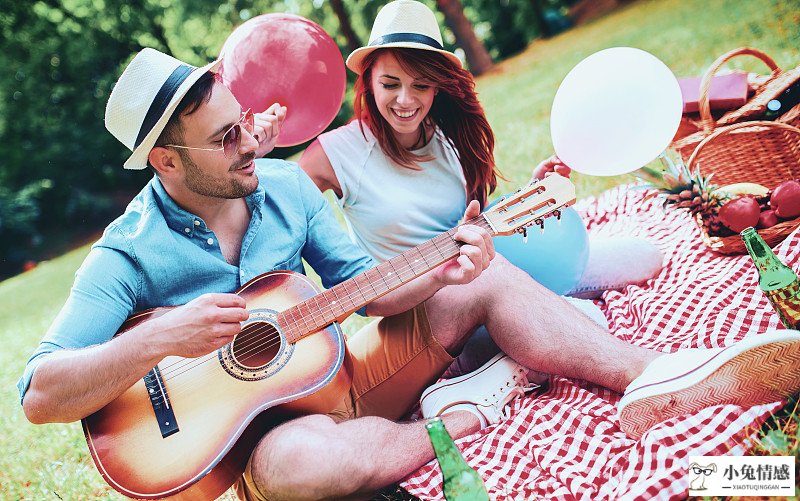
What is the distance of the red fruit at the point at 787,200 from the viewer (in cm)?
284

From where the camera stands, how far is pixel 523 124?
843 cm

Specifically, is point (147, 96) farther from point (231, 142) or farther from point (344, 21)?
point (344, 21)

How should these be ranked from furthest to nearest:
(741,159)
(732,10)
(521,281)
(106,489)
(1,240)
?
1. (1,240)
2. (732,10)
3. (741,159)
4. (106,489)
5. (521,281)

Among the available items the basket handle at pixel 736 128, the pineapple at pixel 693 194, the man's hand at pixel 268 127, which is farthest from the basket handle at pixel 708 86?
the man's hand at pixel 268 127

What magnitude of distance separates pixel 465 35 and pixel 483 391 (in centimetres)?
1701

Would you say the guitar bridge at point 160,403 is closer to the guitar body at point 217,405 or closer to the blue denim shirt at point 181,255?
the guitar body at point 217,405

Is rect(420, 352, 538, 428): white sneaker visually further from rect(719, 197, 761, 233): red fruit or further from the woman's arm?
rect(719, 197, 761, 233): red fruit

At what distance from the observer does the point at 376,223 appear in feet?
10.0

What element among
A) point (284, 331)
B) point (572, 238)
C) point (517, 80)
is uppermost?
point (284, 331)

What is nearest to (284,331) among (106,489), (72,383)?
(72,383)

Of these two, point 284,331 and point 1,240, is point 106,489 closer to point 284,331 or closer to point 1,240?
point 284,331

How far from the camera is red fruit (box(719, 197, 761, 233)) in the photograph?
294 centimetres

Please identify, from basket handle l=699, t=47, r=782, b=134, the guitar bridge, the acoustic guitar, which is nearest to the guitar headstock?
the acoustic guitar

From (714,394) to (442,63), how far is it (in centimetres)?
191
